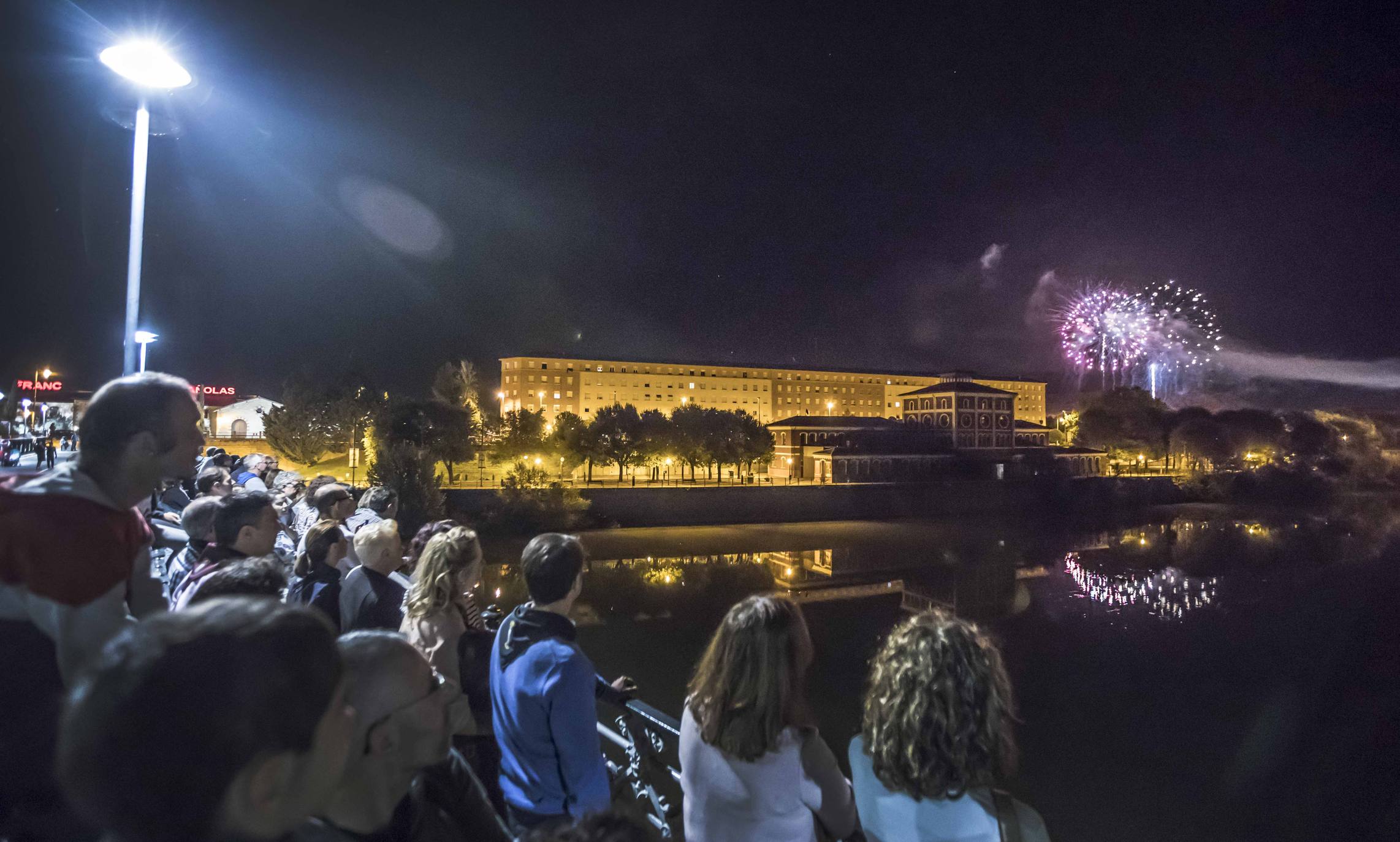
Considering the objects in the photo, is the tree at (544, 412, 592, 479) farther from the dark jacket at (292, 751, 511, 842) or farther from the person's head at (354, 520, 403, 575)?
the dark jacket at (292, 751, 511, 842)

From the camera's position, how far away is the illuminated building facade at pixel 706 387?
67.0 meters

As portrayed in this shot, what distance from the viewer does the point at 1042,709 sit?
1549 centimetres

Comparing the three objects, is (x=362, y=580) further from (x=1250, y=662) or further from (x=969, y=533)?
(x=969, y=533)

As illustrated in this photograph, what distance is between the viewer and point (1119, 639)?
824 inches

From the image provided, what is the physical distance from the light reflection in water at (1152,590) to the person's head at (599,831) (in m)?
27.4

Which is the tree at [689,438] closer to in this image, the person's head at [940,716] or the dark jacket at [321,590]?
the dark jacket at [321,590]

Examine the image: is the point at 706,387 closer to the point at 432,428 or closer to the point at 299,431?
the point at 432,428

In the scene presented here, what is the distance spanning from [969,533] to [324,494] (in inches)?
1418

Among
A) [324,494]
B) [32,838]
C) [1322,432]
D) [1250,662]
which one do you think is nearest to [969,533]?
[1250,662]

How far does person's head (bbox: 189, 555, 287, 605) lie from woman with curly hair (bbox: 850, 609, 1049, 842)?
5.90 ft

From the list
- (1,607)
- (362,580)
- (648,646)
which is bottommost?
(648,646)

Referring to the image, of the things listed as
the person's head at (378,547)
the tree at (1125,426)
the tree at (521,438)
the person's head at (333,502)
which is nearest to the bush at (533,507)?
the tree at (521,438)

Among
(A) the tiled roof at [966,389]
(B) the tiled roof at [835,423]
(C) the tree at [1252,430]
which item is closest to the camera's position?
(B) the tiled roof at [835,423]

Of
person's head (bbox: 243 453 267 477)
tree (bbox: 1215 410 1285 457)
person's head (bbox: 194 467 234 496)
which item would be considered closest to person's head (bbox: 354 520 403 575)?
person's head (bbox: 194 467 234 496)
